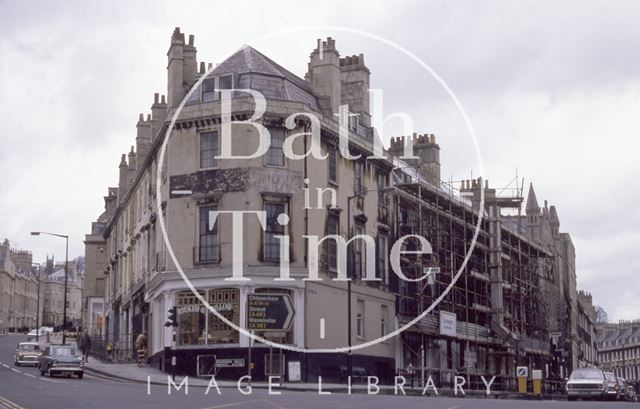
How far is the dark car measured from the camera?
4078cm

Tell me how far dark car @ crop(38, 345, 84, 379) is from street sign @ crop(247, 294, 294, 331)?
775cm

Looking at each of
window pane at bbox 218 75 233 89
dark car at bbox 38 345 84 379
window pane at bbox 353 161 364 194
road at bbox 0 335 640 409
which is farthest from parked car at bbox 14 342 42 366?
road at bbox 0 335 640 409

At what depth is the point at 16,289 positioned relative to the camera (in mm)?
158000

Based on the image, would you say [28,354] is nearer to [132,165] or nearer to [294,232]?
[294,232]

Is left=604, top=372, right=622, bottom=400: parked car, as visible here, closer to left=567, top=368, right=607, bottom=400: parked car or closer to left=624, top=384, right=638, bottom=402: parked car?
left=567, top=368, right=607, bottom=400: parked car

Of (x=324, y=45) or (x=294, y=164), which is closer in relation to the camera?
(x=294, y=164)

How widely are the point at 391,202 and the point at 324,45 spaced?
10.1 metres

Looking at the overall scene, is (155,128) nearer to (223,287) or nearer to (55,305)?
(223,287)

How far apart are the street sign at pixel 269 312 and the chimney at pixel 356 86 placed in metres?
14.2

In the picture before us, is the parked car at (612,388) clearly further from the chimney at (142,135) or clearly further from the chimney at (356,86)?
the chimney at (142,135)

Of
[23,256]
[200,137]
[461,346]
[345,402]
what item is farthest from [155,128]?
[23,256]

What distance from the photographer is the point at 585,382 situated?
40375 millimetres

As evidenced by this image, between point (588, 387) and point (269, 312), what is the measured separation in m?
13.7

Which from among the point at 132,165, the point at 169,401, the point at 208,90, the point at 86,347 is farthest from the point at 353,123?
→ the point at 169,401
